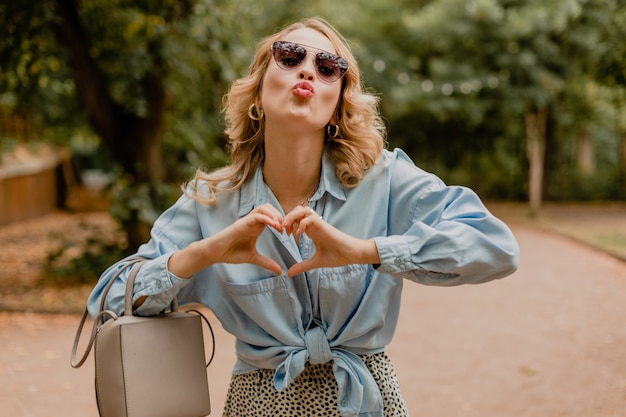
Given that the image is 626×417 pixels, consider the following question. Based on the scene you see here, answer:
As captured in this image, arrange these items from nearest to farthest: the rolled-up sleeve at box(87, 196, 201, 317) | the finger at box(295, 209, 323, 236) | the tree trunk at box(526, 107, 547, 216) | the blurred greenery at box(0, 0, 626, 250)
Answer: the finger at box(295, 209, 323, 236), the rolled-up sleeve at box(87, 196, 201, 317), the blurred greenery at box(0, 0, 626, 250), the tree trunk at box(526, 107, 547, 216)

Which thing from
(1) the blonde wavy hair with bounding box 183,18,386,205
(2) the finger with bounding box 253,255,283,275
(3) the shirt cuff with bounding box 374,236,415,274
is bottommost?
(2) the finger with bounding box 253,255,283,275

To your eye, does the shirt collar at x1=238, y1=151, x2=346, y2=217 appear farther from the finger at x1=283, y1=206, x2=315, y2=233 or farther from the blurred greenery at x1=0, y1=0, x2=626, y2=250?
the blurred greenery at x1=0, y1=0, x2=626, y2=250

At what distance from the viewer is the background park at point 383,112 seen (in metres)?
8.27

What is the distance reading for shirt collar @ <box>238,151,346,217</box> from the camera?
2.01 meters

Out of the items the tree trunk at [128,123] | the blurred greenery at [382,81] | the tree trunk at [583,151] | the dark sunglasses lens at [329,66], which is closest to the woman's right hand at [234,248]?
the dark sunglasses lens at [329,66]

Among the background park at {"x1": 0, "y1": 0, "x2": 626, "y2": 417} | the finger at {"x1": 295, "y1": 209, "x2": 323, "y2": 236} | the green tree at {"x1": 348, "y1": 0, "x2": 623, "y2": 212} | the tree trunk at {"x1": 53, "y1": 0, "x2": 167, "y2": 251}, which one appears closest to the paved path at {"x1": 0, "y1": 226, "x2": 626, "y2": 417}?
the background park at {"x1": 0, "y1": 0, "x2": 626, "y2": 417}

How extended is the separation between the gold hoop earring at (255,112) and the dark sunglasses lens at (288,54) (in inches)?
7.5

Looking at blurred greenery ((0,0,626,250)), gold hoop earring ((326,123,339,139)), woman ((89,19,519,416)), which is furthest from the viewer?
blurred greenery ((0,0,626,250))

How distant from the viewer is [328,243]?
171 cm

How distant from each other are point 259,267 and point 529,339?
606cm

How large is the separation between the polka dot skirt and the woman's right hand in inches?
14.4

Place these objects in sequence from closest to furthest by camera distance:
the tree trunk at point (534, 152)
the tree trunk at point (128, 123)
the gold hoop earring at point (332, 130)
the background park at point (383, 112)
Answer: the gold hoop earring at point (332, 130), the background park at point (383, 112), the tree trunk at point (128, 123), the tree trunk at point (534, 152)

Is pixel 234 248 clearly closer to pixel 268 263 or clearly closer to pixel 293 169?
pixel 268 263

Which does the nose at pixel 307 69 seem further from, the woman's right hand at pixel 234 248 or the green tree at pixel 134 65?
the green tree at pixel 134 65
